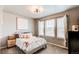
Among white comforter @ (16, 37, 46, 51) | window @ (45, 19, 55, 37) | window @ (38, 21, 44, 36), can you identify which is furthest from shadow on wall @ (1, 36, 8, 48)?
window @ (45, 19, 55, 37)

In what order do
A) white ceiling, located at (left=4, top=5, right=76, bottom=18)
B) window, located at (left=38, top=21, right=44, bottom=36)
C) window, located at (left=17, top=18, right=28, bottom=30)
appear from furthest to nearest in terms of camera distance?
window, located at (left=38, top=21, right=44, bottom=36)
window, located at (left=17, top=18, right=28, bottom=30)
white ceiling, located at (left=4, top=5, right=76, bottom=18)

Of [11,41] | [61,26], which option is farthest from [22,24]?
[61,26]

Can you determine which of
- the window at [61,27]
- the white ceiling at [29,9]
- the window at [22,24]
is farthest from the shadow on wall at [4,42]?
the window at [61,27]

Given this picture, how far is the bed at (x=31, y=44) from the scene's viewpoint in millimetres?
1356

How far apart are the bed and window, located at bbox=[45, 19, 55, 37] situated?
0.18m

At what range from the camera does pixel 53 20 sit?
146 centimetres

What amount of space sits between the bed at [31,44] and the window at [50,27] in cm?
18

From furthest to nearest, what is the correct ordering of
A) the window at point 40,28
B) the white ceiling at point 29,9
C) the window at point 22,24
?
the window at point 40,28 → the window at point 22,24 → the white ceiling at point 29,9

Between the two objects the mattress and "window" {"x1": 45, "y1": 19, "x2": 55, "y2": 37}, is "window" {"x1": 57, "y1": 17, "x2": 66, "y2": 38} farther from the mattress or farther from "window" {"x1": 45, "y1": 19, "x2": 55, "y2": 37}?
the mattress

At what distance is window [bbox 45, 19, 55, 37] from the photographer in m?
1.48

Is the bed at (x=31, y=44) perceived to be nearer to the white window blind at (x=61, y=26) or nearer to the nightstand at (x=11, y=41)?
the nightstand at (x=11, y=41)

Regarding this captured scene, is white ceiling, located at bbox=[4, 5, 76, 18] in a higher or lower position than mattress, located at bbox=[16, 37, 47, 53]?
higher

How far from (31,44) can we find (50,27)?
0.50 m
